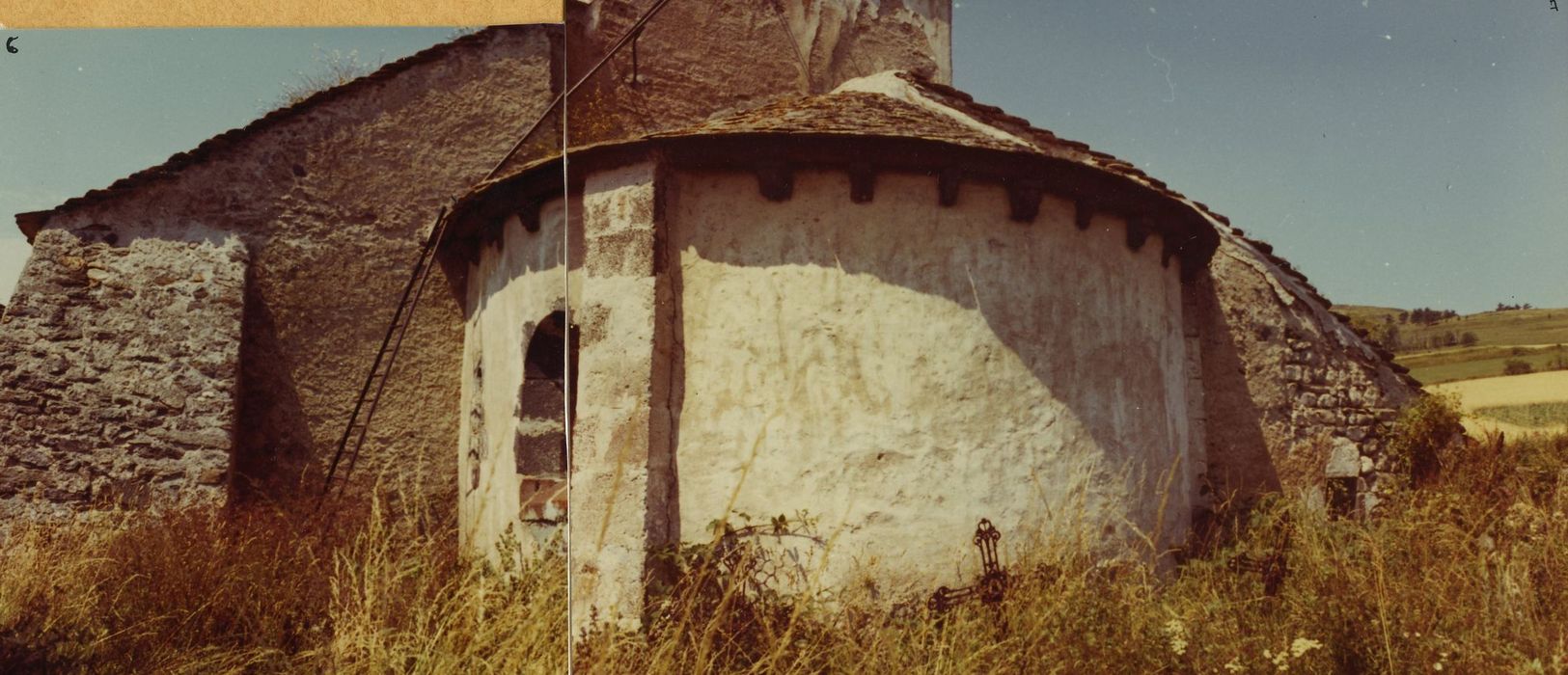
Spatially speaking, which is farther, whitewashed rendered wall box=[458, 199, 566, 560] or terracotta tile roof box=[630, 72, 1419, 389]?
whitewashed rendered wall box=[458, 199, 566, 560]

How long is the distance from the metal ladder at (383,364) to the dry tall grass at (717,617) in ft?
4.45

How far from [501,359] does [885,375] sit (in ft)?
9.31

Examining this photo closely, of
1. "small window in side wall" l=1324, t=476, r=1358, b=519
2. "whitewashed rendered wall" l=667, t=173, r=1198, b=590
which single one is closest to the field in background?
"small window in side wall" l=1324, t=476, r=1358, b=519

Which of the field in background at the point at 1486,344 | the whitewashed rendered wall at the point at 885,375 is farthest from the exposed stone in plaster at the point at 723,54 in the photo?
the field in background at the point at 1486,344

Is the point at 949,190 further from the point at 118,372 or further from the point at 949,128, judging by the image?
the point at 118,372

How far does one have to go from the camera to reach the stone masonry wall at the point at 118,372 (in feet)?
19.5

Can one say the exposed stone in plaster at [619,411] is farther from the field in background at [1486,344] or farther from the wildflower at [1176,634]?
the field in background at [1486,344]

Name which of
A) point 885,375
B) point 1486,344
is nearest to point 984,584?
point 885,375

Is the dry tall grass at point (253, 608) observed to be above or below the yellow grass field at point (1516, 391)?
below

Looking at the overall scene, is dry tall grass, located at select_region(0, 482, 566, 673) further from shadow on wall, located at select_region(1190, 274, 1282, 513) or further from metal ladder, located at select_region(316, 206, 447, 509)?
shadow on wall, located at select_region(1190, 274, 1282, 513)

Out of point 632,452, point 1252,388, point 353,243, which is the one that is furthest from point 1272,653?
point 353,243

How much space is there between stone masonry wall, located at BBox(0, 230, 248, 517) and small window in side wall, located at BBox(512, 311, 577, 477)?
2415 mm

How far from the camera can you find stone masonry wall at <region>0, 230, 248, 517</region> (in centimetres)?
595

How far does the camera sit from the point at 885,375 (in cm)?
500
